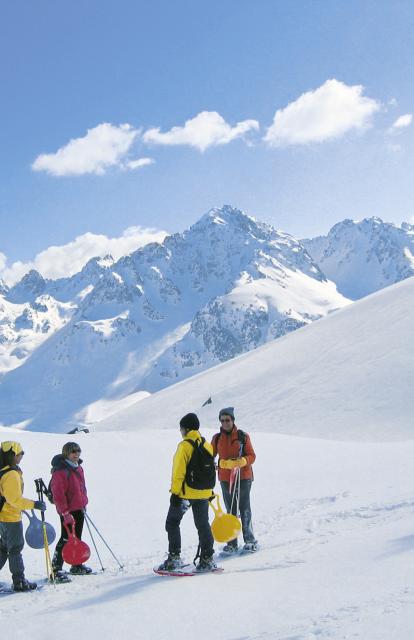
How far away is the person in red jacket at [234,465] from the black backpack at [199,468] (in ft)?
3.69

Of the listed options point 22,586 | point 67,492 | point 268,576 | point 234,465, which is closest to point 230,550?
point 234,465

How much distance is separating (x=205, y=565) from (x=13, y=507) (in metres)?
2.60

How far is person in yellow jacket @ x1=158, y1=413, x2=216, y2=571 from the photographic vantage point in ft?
25.5

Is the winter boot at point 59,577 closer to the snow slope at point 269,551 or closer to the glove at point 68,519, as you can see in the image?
the snow slope at point 269,551

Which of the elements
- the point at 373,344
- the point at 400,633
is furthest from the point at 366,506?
the point at 373,344

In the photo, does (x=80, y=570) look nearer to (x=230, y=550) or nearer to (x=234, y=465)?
(x=230, y=550)

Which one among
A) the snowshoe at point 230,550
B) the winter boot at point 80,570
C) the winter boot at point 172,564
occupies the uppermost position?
the winter boot at point 80,570

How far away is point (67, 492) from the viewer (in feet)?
27.7

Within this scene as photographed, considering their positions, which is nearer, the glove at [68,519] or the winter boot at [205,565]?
the winter boot at [205,565]

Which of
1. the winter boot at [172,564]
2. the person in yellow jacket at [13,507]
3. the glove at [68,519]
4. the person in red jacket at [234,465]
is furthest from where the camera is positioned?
the person in red jacket at [234,465]

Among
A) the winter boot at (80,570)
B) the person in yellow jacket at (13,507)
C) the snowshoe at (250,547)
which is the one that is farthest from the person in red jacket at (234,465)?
the person in yellow jacket at (13,507)

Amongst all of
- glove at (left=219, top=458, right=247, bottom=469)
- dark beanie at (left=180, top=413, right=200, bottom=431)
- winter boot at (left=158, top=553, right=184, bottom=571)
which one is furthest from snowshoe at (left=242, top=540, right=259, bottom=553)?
dark beanie at (left=180, top=413, right=200, bottom=431)

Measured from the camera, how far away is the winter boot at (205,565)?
764 cm

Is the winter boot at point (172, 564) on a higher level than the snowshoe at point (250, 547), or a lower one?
higher
